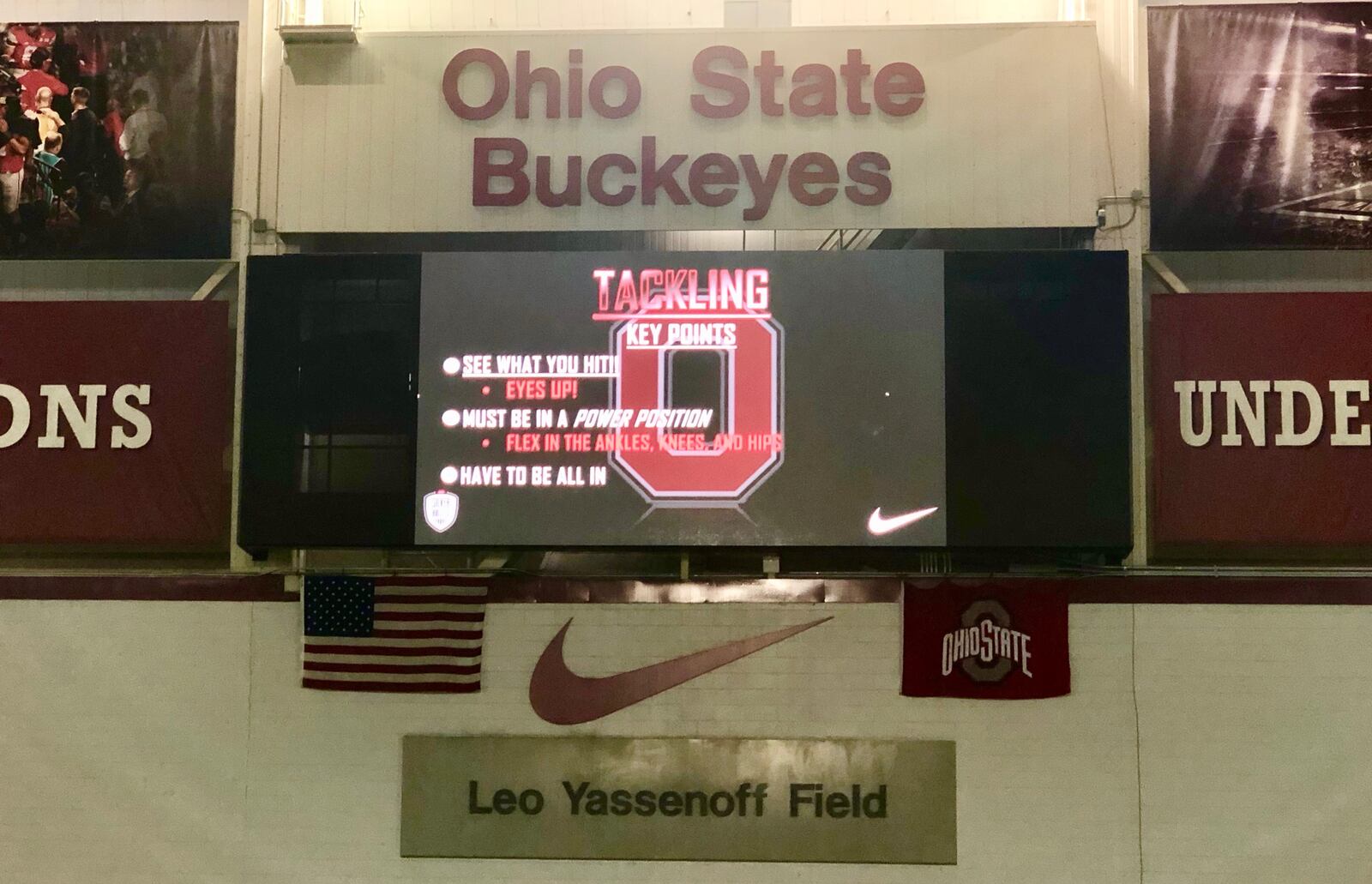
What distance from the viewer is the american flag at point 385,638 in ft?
24.6

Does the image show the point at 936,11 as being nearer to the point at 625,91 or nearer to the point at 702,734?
the point at 625,91

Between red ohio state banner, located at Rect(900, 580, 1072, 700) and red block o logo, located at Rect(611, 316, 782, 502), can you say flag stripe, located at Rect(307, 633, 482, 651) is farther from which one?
red ohio state banner, located at Rect(900, 580, 1072, 700)

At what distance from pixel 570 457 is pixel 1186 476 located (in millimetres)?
4161

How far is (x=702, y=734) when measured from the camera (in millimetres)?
7516

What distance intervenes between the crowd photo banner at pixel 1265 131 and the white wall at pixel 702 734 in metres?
2.63

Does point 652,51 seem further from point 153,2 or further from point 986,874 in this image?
point 986,874

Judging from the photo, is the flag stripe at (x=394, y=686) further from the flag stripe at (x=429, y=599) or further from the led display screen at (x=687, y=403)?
the led display screen at (x=687, y=403)

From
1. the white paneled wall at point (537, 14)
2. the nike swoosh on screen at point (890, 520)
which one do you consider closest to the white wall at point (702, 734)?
the nike swoosh on screen at point (890, 520)

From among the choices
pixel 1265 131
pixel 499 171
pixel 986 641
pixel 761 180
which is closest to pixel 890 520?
pixel 986 641

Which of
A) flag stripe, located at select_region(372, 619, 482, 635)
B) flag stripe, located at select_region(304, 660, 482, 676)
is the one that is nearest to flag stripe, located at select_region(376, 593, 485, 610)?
flag stripe, located at select_region(372, 619, 482, 635)

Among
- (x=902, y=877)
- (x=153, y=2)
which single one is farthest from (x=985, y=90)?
(x=153, y=2)

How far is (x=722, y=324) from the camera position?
23.6ft

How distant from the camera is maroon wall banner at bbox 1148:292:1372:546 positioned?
7562mm

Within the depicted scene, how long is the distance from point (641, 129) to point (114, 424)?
13.8ft
